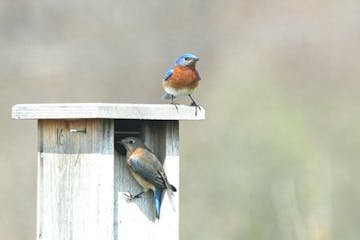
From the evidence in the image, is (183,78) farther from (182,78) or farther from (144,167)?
(144,167)

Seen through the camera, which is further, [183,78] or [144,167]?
[183,78]

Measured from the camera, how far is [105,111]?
3.92 m

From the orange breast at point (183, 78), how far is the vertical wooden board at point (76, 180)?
33.2 inches

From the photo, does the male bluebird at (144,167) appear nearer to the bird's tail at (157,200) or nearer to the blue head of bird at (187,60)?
the bird's tail at (157,200)

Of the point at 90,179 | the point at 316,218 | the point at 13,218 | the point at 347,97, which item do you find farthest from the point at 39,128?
the point at 347,97

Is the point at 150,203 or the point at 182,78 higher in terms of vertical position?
the point at 182,78

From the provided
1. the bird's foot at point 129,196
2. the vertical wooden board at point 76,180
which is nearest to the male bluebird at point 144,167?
the bird's foot at point 129,196

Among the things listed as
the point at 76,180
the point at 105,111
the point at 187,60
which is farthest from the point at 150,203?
the point at 187,60

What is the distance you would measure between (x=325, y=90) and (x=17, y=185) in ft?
7.63

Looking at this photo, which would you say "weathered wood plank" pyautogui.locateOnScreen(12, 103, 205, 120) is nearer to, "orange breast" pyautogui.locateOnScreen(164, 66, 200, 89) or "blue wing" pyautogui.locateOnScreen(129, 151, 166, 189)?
"blue wing" pyautogui.locateOnScreen(129, 151, 166, 189)

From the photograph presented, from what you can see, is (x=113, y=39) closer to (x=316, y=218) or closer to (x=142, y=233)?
(x=316, y=218)

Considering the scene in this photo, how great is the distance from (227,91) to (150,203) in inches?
113

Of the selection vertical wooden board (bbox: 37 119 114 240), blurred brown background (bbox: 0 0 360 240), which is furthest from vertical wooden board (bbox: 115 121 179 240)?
blurred brown background (bbox: 0 0 360 240)

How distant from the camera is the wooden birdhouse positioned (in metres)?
4.00
